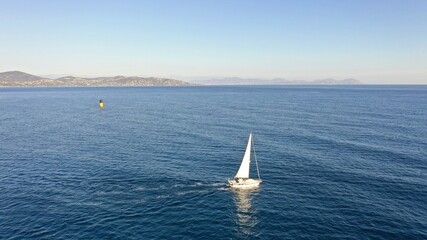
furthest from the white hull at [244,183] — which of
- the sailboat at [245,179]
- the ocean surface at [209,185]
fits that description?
the ocean surface at [209,185]

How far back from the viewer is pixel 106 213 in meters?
54.9

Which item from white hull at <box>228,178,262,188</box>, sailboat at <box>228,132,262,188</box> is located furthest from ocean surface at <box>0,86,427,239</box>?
sailboat at <box>228,132,262,188</box>

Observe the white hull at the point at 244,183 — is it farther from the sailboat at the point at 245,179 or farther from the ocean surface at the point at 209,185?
the ocean surface at the point at 209,185

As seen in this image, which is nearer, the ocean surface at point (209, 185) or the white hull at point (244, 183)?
the ocean surface at point (209, 185)

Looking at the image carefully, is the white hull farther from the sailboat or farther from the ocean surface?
the ocean surface

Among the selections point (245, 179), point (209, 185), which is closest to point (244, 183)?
point (245, 179)

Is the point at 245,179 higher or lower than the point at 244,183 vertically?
Result: higher

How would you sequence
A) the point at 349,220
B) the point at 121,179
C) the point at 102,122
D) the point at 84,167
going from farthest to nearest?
the point at 102,122 → the point at 84,167 → the point at 121,179 → the point at 349,220

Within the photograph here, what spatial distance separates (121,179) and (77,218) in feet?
58.0

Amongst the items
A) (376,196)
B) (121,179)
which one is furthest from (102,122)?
(376,196)

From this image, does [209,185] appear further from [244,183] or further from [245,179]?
[245,179]

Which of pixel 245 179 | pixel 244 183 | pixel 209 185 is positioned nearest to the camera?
pixel 244 183

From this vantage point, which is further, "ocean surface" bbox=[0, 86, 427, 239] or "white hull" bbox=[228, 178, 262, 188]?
"white hull" bbox=[228, 178, 262, 188]

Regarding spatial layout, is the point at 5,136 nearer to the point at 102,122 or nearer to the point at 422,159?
the point at 102,122
